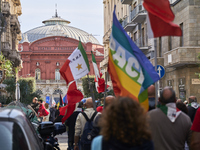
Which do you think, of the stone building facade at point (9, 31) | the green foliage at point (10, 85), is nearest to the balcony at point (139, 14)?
the stone building facade at point (9, 31)

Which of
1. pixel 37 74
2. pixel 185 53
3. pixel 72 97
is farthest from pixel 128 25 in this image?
pixel 37 74

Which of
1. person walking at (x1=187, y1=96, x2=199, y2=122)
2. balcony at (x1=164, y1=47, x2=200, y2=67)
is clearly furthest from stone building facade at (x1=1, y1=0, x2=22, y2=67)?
person walking at (x1=187, y1=96, x2=199, y2=122)

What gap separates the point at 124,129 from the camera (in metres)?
3.51

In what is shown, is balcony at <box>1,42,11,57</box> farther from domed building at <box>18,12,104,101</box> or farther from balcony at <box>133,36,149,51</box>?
domed building at <box>18,12,104,101</box>

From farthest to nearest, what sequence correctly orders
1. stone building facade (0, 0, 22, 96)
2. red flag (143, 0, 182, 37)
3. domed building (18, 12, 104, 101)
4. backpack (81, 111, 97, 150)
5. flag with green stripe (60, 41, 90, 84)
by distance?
domed building (18, 12, 104, 101) < stone building facade (0, 0, 22, 96) < flag with green stripe (60, 41, 90, 84) < backpack (81, 111, 97, 150) < red flag (143, 0, 182, 37)

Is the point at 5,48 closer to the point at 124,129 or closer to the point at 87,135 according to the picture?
the point at 87,135

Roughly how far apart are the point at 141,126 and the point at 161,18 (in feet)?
10.1

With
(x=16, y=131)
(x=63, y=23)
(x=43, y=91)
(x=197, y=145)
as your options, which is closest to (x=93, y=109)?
(x=197, y=145)

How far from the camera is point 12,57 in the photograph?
42.0 metres

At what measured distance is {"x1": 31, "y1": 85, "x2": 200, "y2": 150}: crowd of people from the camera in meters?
3.52

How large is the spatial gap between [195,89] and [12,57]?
74.2 ft

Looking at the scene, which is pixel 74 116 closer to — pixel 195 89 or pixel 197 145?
pixel 197 145

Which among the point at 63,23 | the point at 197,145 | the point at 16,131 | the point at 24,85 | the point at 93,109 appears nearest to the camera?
the point at 16,131

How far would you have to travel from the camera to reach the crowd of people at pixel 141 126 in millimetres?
3520
